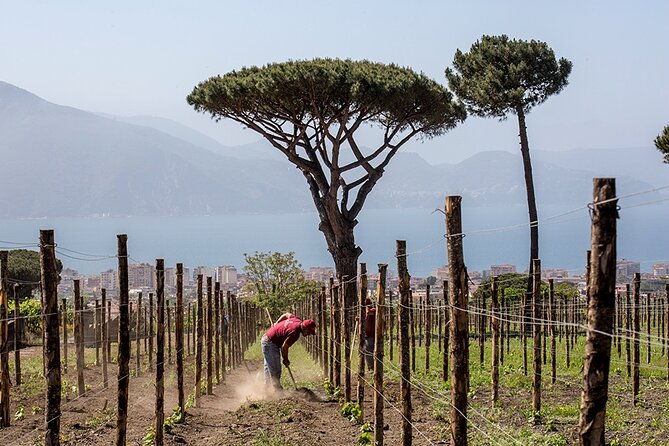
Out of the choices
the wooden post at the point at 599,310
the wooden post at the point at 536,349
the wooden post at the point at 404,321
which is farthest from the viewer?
the wooden post at the point at 536,349

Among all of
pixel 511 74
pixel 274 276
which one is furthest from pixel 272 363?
pixel 274 276

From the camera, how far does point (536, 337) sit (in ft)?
42.6

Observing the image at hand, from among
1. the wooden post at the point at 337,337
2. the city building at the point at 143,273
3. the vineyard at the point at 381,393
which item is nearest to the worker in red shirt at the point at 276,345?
the vineyard at the point at 381,393

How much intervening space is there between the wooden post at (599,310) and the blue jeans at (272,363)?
11.8 meters

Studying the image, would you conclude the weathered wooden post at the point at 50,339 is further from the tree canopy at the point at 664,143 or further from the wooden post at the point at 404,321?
the tree canopy at the point at 664,143

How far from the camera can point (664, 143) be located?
88.8ft

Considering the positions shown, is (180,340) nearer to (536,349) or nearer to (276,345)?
(276,345)

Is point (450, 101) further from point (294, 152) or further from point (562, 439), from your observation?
point (562, 439)

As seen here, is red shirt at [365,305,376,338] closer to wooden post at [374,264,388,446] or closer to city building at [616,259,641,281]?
city building at [616,259,641,281]

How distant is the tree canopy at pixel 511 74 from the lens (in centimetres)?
3391

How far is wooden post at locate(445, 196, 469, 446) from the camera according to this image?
7824 mm

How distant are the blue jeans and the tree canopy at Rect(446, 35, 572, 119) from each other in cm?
1927

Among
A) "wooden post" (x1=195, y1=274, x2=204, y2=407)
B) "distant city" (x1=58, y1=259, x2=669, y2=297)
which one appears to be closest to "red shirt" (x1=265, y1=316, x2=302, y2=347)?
"wooden post" (x1=195, y1=274, x2=204, y2=407)

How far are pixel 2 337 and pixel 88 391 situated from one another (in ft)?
17.3
